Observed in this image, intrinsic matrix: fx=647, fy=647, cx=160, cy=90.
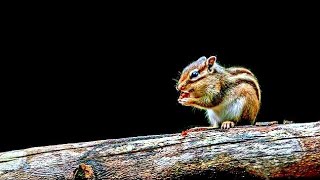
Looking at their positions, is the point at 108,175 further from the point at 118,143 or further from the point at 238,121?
the point at 238,121

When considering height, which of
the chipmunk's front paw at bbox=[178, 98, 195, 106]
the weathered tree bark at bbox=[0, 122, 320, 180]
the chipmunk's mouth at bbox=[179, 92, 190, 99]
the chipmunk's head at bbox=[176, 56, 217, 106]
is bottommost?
the weathered tree bark at bbox=[0, 122, 320, 180]

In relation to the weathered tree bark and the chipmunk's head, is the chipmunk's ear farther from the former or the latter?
the weathered tree bark

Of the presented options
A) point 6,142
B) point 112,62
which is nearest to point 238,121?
point 112,62

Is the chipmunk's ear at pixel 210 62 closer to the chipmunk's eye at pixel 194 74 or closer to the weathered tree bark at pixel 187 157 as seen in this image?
the chipmunk's eye at pixel 194 74

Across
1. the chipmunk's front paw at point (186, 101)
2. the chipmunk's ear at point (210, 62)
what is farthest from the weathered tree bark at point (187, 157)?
the chipmunk's ear at point (210, 62)

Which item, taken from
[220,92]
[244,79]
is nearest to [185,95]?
[220,92]

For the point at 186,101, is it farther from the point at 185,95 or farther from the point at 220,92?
the point at 220,92

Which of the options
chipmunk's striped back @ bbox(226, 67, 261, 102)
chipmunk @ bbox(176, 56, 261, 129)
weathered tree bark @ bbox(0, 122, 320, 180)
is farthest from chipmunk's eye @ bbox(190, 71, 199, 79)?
weathered tree bark @ bbox(0, 122, 320, 180)
